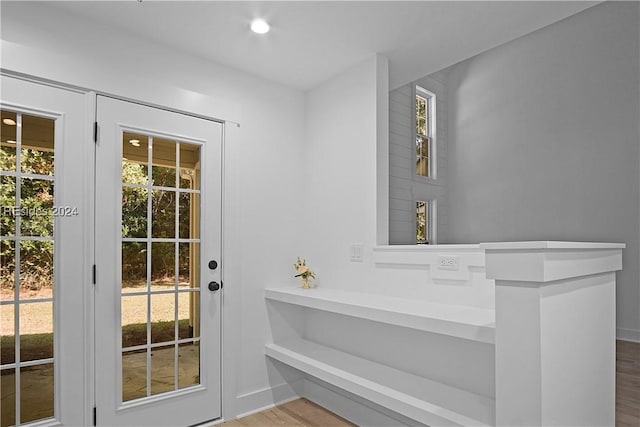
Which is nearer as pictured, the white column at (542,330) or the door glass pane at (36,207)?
the white column at (542,330)

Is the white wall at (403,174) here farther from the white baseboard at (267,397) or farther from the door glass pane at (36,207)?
the door glass pane at (36,207)

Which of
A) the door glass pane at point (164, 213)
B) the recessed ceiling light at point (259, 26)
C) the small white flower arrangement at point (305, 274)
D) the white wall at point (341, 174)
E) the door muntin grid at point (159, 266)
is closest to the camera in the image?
the recessed ceiling light at point (259, 26)

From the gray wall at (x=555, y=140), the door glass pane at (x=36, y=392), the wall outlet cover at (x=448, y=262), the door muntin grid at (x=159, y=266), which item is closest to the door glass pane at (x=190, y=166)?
the door muntin grid at (x=159, y=266)

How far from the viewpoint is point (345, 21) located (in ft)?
7.74

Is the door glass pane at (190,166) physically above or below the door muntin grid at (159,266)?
above

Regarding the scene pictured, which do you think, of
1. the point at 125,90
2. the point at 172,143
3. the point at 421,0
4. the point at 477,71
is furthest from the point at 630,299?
the point at 125,90

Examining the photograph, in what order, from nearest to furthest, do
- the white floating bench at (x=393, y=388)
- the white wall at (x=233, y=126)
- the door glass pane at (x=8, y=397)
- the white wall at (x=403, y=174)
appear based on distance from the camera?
the white floating bench at (x=393, y=388) → the door glass pane at (x=8, y=397) → the white wall at (x=233, y=126) → the white wall at (x=403, y=174)

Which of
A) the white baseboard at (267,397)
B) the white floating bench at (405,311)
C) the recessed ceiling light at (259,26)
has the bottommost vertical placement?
the white baseboard at (267,397)

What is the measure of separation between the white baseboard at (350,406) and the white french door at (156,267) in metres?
0.70

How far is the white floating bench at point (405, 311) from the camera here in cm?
178

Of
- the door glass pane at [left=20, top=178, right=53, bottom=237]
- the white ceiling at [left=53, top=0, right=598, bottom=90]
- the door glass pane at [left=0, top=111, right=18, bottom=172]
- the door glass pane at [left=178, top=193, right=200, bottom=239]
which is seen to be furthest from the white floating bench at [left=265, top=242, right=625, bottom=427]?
the door glass pane at [left=0, top=111, right=18, bottom=172]

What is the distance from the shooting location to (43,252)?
2.15 metres

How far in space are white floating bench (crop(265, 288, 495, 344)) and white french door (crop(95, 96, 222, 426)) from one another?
604 millimetres

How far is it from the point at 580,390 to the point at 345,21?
7.03 ft
